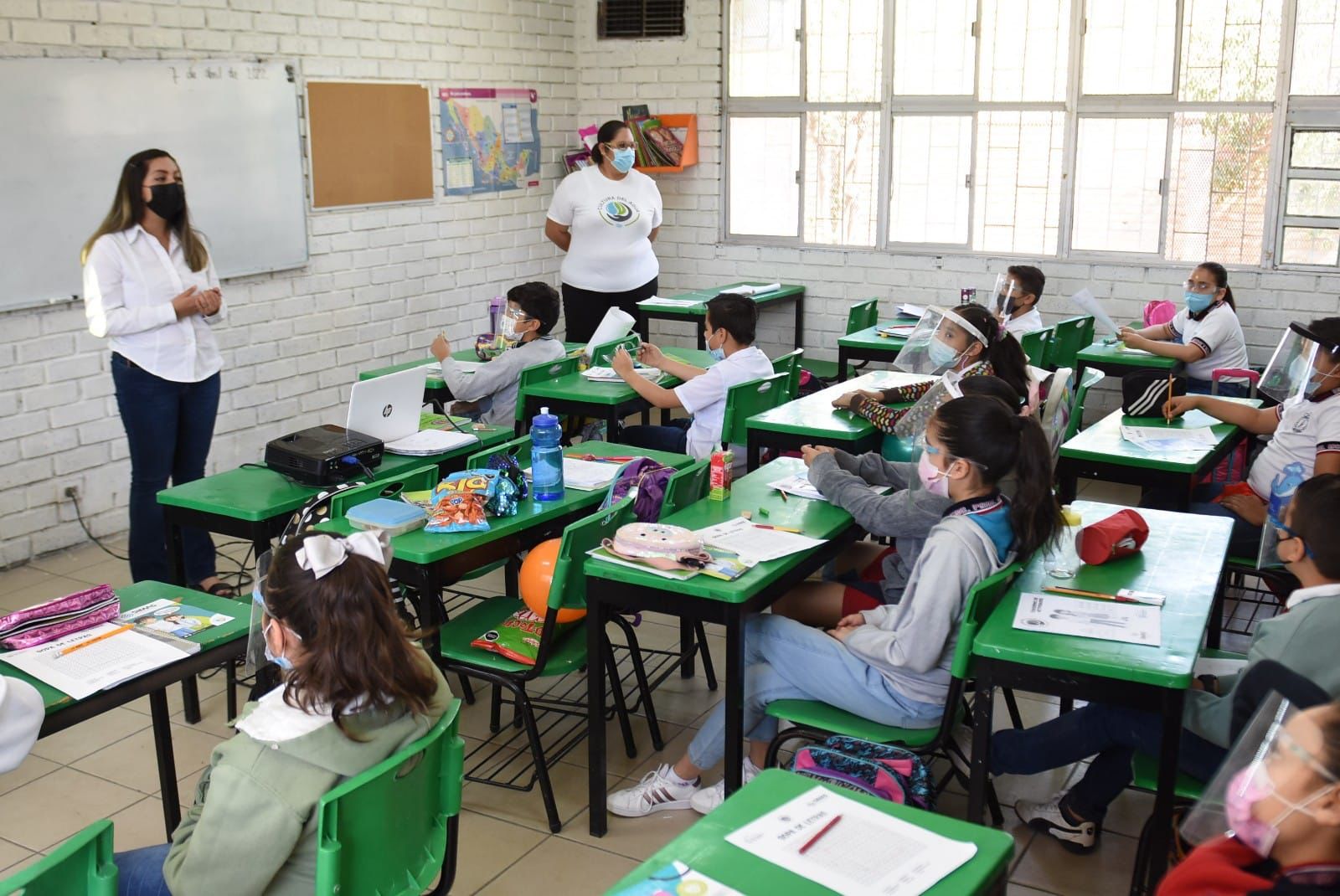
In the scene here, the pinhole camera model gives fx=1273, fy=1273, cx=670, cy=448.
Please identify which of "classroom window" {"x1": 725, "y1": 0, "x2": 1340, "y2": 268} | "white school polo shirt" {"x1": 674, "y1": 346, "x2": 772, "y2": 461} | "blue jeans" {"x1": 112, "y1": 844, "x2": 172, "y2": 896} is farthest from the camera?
"classroom window" {"x1": 725, "y1": 0, "x2": 1340, "y2": 268}

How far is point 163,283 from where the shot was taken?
437 centimetres

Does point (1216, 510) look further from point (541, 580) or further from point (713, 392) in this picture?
point (541, 580)

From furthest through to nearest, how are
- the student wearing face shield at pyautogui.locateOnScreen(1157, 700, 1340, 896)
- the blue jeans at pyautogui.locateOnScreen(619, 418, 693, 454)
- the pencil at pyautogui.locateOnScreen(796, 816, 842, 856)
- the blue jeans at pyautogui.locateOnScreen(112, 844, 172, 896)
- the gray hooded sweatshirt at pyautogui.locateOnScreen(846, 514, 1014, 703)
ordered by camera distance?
the blue jeans at pyautogui.locateOnScreen(619, 418, 693, 454) → the gray hooded sweatshirt at pyautogui.locateOnScreen(846, 514, 1014, 703) → the blue jeans at pyautogui.locateOnScreen(112, 844, 172, 896) → the pencil at pyautogui.locateOnScreen(796, 816, 842, 856) → the student wearing face shield at pyautogui.locateOnScreen(1157, 700, 1340, 896)

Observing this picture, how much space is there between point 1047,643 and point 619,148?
4.68 m

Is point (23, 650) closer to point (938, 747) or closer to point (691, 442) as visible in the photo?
point (938, 747)

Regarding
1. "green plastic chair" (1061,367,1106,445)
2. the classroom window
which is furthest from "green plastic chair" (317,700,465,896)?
the classroom window

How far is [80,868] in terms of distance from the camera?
1699 mm

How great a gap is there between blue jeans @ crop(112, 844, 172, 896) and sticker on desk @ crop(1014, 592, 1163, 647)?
167cm

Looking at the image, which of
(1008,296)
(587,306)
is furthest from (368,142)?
(1008,296)

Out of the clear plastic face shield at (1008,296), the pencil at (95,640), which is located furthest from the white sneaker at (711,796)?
the clear plastic face shield at (1008,296)

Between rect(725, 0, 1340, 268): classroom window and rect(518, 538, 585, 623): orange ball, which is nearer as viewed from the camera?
rect(518, 538, 585, 623): orange ball

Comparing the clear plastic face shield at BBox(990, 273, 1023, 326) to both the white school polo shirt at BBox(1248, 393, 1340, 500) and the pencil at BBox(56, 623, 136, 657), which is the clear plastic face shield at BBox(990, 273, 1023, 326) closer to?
the white school polo shirt at BBox(1248, 393, 1340, 500)

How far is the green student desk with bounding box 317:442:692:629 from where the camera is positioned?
3.10 metres

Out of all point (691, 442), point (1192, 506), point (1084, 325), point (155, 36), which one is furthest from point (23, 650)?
point (1084, 325)
